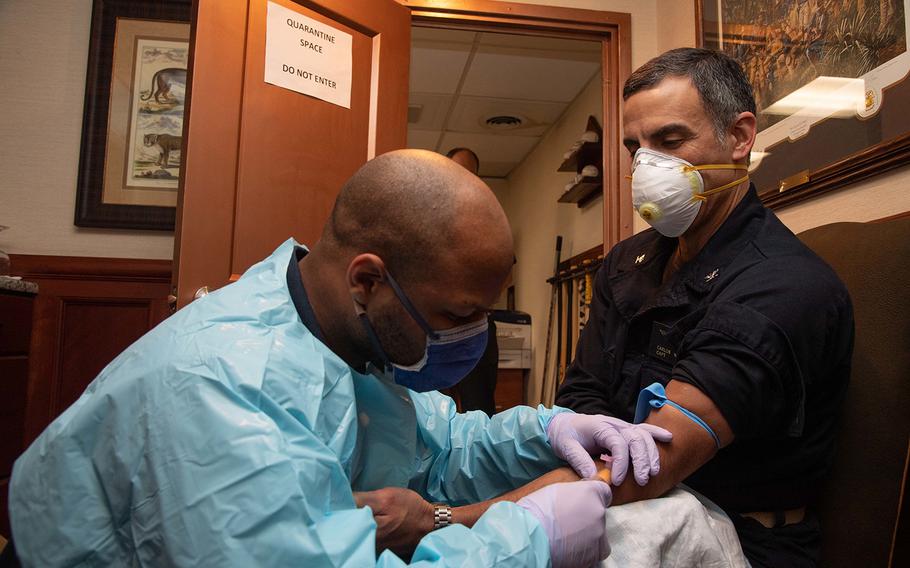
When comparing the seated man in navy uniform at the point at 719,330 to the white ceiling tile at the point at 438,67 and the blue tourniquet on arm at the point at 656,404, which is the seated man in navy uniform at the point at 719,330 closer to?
the blue tourniquet on arm at the point at 656,404

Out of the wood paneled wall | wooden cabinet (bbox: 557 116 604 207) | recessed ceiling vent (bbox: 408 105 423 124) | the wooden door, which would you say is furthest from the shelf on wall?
the wood paneled wall

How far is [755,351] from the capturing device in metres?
1.01

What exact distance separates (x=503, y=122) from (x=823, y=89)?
367cm

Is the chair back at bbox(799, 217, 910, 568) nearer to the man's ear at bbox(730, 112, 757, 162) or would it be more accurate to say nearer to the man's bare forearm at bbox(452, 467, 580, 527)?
the man's ear at bbox(730, 112, 757, 162)

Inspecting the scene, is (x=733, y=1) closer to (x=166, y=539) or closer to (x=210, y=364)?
(x=210, y=364)

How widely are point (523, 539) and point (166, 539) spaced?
→ 39 centimetres

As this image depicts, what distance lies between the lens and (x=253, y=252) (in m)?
1.90

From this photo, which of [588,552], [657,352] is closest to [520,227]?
[657,352]

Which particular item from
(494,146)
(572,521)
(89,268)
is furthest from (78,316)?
(494,146)

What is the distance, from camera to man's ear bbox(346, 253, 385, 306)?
902 mm

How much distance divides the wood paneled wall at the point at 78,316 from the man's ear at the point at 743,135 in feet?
7.10

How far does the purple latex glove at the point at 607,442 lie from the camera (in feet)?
3.21

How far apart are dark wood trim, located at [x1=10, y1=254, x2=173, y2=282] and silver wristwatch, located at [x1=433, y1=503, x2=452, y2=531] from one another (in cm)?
203

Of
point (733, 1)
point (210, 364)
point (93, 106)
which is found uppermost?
point (733, 1)
